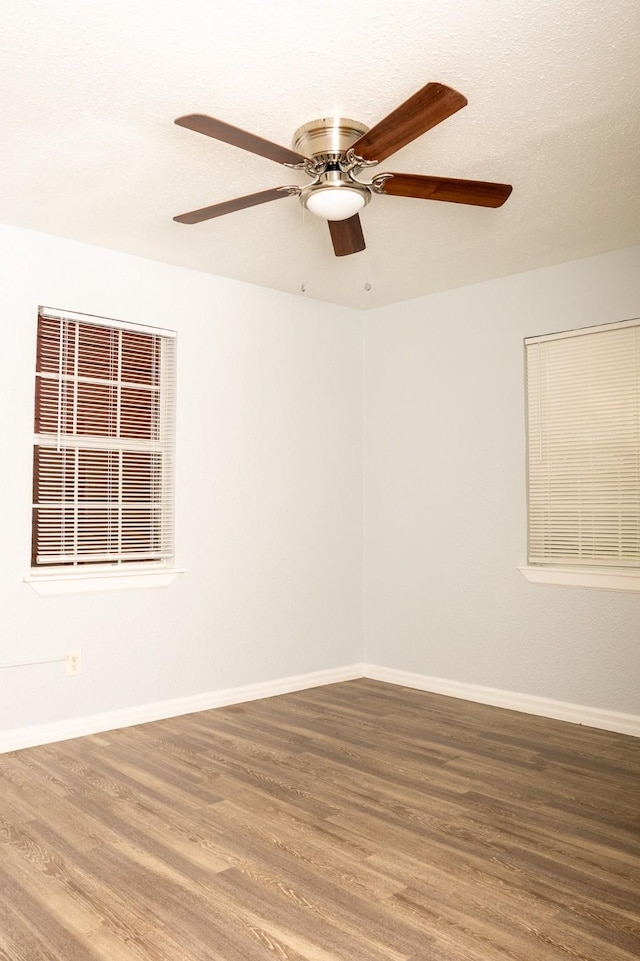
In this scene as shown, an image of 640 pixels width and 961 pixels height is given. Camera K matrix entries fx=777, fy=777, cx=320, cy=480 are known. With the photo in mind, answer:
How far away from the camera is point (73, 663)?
12.6 feet

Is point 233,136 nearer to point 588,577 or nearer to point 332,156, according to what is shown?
point 332,156

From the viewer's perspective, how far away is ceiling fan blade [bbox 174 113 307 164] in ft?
7.09

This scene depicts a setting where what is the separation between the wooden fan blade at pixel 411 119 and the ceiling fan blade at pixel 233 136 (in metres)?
0.24

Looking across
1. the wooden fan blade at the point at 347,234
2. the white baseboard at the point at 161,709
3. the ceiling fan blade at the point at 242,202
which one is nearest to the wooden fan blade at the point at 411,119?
the ceiling fan blade at the point at 242,202

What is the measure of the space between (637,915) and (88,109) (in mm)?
2994

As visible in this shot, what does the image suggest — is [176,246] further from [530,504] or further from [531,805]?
[531,805]

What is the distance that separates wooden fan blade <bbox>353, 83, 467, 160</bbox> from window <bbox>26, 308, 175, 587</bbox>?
202cm

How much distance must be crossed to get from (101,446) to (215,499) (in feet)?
2.46

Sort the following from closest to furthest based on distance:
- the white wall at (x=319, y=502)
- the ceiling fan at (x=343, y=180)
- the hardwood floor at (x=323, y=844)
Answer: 1. the hardwood floor at (x=323, y=844)
2. the ceiling fan at (x=343, y=180)
3. the white wall at (x=319, y=502)

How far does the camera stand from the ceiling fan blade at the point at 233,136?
2160 mm

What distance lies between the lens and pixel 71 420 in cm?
392

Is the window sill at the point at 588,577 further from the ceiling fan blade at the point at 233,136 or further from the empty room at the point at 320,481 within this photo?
the ceiling fan blade at the point at 233,136

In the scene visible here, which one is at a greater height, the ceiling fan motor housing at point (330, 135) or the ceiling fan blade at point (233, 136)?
the ceiling fan motor housing at point (330, 135)

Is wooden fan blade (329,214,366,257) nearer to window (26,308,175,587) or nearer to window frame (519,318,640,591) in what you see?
window (26,308,175,587)
